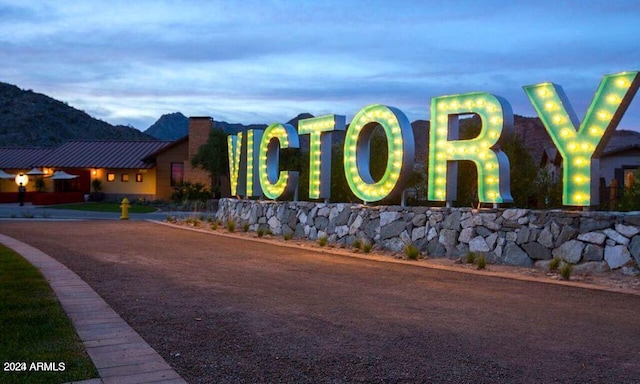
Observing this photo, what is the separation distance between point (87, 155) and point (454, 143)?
141 feet

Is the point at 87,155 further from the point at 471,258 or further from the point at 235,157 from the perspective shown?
the point at 471,258

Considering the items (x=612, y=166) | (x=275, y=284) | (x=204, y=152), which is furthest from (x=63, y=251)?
(x=612, y=166)

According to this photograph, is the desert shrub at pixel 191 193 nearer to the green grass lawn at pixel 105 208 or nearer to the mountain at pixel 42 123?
the green grass lawn at pixel 105 208

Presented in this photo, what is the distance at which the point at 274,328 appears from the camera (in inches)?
293

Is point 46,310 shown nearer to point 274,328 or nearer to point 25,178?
point 274,328

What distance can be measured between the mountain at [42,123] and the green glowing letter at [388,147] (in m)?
83.7

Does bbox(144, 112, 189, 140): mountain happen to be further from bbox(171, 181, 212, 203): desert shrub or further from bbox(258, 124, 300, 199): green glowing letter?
bbox(258, 124, 300, 199): green glowing letter

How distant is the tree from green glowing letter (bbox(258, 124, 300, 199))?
835 inches

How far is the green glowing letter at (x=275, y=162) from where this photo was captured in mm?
21141

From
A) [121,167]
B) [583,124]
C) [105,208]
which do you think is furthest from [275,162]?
[121,167]

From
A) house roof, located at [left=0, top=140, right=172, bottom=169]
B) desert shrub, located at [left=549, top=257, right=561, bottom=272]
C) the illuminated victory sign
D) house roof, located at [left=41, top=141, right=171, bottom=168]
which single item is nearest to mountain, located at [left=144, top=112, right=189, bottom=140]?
house roof, located at [left=0, top=140, right=172, bottom=169]

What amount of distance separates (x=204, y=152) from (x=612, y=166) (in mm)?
27546

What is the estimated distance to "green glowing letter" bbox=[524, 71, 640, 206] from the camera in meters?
12.6

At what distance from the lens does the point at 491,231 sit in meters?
14.6
